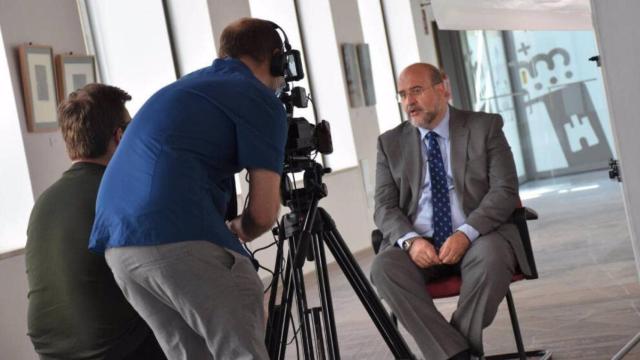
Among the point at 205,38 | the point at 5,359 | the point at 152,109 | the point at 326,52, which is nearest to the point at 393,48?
the point at 326,52

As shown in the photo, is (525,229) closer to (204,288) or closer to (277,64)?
(277,64)

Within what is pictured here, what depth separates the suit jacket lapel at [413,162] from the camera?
3.60 meters

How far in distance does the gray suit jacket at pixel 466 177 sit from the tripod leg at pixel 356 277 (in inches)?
23.1

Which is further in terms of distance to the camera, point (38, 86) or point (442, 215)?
point (38, 86)

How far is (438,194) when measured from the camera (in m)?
3.53

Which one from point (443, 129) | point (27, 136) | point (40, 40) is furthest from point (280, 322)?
point (40, 40)

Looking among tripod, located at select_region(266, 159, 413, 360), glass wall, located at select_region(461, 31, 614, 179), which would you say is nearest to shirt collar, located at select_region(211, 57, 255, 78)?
tripod, located at select_region(266, 159, 413, 360)

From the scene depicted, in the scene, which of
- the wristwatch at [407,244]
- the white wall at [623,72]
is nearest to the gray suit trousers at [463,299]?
the wristwatch at [407,244]

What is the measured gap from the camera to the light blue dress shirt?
3500 mm

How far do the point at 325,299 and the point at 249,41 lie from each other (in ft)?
3.11

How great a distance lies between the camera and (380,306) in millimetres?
2951

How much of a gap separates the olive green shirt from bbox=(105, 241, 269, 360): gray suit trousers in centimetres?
31

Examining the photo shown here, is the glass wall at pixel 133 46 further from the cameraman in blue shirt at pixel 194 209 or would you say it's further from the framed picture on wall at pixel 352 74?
the cameraman in blue shirt at pixel 194 209

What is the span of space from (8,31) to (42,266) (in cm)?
301
